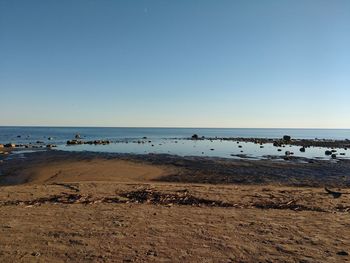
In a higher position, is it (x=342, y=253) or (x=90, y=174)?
(x=342, y=253)

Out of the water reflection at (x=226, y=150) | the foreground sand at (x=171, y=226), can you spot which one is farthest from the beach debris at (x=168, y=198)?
the water reflection at (x=226, y=150)

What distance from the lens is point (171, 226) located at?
9.69 m

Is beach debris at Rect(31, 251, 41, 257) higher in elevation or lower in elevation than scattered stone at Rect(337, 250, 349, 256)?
lower

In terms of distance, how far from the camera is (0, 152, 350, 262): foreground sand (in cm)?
755

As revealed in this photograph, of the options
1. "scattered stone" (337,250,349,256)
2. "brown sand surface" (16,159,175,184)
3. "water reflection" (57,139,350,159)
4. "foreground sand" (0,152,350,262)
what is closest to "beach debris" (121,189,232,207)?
"foreground sand" (0,152,350,262)

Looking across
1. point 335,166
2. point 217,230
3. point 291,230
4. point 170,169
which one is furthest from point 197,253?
point 335,166

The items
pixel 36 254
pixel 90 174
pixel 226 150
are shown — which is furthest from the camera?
pixel 226 150

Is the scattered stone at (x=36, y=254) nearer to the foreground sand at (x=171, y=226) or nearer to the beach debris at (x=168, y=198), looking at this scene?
the foreground sand at (x=171, y=226)

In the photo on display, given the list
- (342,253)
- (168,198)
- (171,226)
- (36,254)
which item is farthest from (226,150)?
(36,254)

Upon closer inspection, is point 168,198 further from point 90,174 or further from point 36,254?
point 90,174

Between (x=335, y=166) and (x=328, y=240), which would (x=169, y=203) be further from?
(x=335, y=166)

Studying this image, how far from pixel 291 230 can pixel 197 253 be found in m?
3.47

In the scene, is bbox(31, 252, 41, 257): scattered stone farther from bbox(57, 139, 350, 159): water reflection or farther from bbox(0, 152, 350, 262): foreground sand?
bbox(57, 139, 350, 159): water reflection

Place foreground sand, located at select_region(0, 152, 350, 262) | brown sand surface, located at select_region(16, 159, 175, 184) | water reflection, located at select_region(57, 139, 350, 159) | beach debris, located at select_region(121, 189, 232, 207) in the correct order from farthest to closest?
water reflection, located at select_region(57, 139, 350, 159) < brown sand surface, located at select_region(16, 159, 175, 184) < beach debris, located at select_region(121, 189, 232, 207) < foreground sand, located at select_region(0, 152, 350, 262)
